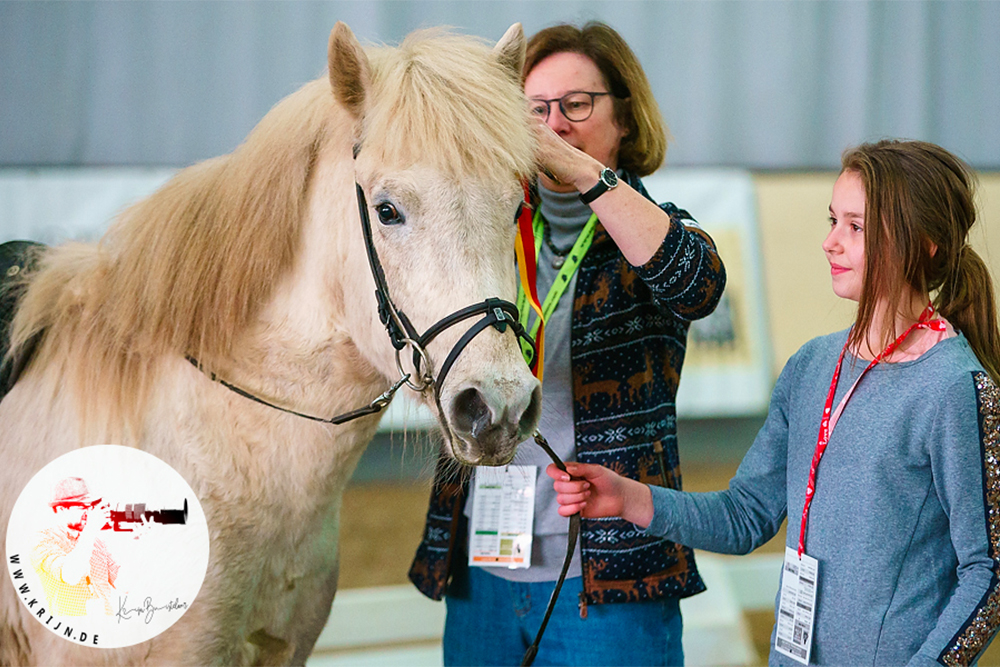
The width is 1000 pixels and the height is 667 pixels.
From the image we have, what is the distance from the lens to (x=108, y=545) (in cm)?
98

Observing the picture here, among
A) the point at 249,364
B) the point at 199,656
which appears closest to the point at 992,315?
the point at 249,364

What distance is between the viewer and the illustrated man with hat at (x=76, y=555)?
969 mm

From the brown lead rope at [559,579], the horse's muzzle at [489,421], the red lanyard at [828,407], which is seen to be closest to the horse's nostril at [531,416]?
the horse's muzzle at [489,421]

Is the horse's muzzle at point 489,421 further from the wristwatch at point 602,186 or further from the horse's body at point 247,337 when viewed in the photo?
the wristwatch at point 602,186

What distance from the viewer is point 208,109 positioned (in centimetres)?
246

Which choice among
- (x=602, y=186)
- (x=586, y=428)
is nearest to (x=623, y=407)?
(x=586, y=428)

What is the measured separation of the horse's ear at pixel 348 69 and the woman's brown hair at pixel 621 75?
1.23ft

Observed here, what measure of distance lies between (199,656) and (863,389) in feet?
3.06

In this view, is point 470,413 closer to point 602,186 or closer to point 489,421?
point 489,421

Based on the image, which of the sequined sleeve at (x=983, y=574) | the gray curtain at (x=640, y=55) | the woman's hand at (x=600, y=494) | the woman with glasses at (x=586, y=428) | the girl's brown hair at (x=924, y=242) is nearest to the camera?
the sequined sleeve at (x=983, y=574)

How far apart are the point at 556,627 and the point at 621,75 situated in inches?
34.8

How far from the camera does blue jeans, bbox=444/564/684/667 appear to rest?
1.08m

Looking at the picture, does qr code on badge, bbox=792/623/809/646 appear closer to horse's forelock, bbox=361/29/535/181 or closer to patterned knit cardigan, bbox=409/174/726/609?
patterned knit cardigan, bbox=409/174/726/609
